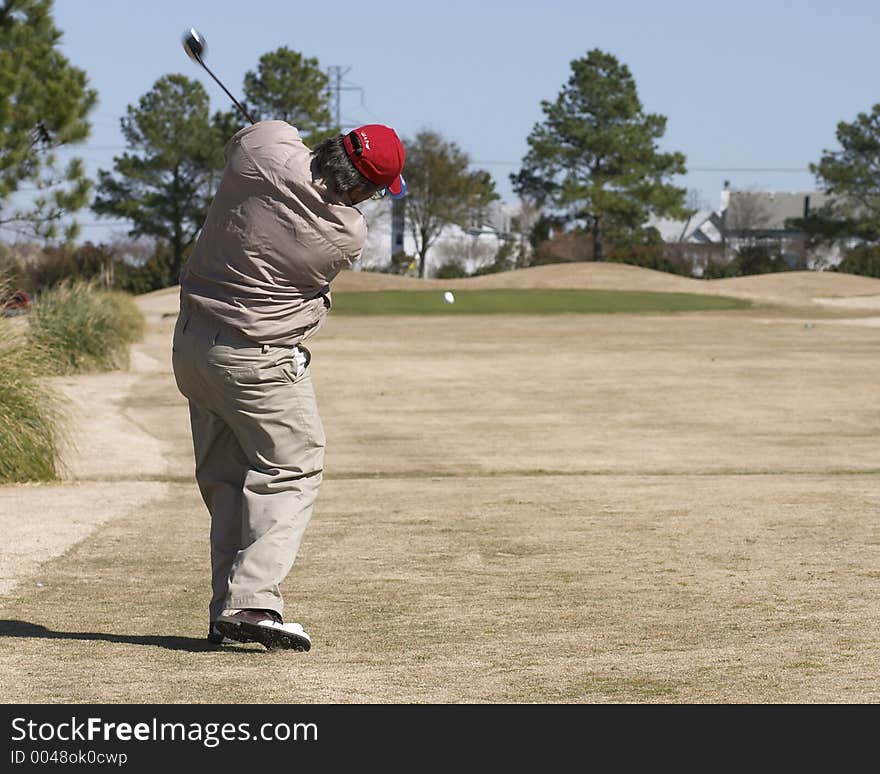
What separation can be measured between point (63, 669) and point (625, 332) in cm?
3073

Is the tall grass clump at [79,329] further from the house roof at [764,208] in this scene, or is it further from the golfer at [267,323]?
the house roof at [764,208]

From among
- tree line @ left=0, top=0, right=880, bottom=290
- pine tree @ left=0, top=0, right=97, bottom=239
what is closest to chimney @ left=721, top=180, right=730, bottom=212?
tree line @ left=0, top=0, right=880, bottom=290

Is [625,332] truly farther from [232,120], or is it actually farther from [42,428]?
[232,120]

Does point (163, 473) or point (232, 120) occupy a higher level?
point (232, 120)

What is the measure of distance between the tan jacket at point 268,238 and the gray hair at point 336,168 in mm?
32

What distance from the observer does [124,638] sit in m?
5.84

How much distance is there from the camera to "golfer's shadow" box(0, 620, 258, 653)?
5617mm

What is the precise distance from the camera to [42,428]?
37.1 feet

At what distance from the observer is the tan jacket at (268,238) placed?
5227 mm

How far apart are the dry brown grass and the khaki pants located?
0.32 metres

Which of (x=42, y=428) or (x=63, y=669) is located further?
(x=42, y=428)

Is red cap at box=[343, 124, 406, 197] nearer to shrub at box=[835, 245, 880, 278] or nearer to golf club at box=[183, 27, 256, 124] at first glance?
golf club at box=[183, 27, 256, 124]

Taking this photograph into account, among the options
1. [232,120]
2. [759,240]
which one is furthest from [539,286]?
[759,240]
